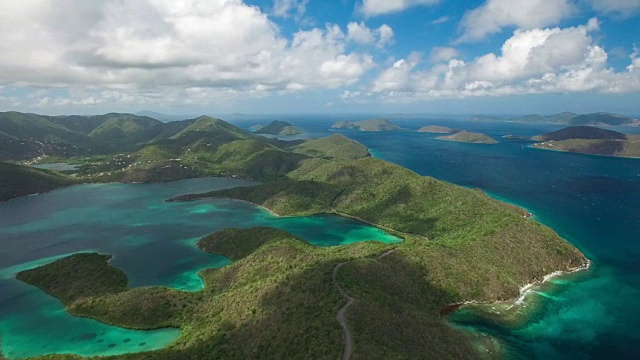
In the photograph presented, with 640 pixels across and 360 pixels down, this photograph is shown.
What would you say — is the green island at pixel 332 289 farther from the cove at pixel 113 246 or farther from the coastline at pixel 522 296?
the cove at pixel 113 246

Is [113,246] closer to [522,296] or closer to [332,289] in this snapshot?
[332,289]

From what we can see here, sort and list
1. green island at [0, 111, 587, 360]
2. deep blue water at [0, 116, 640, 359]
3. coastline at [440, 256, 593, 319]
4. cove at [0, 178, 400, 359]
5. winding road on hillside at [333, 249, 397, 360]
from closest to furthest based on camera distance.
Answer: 1. winding road on hillside at [333, 249, 397, 360]
2. green island at [0, 111, 587, 360]
3. deep blue water at [0, 116, 640, 359]
4. cove at [0, 178, 400, 359]
5. coastline at [440, 256, 593, 319]

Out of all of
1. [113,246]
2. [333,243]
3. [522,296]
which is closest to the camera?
[522,296]

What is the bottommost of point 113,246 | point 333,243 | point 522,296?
point 522,296

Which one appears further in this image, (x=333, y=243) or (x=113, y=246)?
(x=113, y=246)

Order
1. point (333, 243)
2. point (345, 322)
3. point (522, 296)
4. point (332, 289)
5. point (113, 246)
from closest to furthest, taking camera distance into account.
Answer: point (345, 322) → point (332, 289) → point (522, 296) → point (333, 243) → point (113, 246)

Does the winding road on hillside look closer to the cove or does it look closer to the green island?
the green island

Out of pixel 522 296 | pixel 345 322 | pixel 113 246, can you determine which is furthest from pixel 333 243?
pixel 113 246

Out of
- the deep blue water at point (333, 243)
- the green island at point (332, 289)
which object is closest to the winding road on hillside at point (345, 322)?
the green island at point (332, 289)

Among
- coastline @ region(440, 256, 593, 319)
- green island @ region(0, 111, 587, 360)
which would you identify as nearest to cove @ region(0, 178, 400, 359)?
green island @ region(0, 111, 587, 360)
